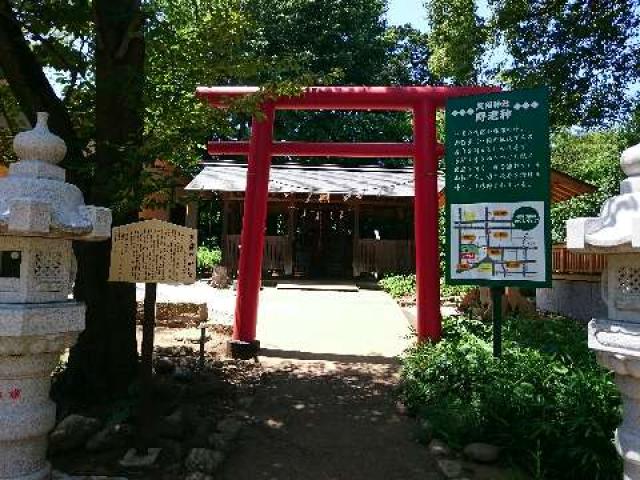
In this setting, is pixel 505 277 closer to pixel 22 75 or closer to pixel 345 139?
pixel 22 75

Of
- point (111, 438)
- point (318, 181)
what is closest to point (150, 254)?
point (111, 438)

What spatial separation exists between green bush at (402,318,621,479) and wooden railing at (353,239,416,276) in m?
11.5

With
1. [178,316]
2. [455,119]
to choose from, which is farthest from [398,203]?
[455,119]

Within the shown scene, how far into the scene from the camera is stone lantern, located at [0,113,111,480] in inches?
124

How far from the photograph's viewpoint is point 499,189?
20.1ft

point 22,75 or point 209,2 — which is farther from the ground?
point 209,2

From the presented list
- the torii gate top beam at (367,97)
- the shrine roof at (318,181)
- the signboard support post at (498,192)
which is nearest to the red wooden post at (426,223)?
the torii gate top beam at (367,97)

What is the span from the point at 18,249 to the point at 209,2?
13.3 feet

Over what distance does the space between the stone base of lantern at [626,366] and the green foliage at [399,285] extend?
37.0 ft

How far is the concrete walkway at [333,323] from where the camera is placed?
333 inches

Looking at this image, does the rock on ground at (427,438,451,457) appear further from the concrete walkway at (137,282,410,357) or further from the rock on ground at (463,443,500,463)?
the concrete walkway at (137,282,410,357)

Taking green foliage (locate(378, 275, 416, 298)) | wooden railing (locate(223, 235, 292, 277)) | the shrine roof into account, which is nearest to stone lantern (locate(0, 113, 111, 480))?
green foliage (locate(378, 275, 416, 298))

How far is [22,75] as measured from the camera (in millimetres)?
4906

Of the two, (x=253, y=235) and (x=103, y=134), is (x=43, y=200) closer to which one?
(x=103, y=134)
